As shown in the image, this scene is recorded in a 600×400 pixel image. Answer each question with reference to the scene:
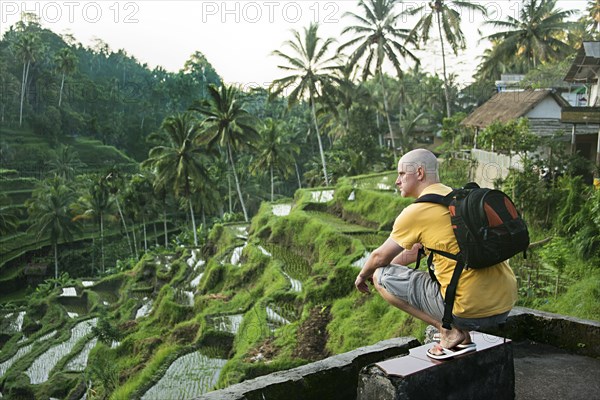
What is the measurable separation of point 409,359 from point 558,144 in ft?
40.6

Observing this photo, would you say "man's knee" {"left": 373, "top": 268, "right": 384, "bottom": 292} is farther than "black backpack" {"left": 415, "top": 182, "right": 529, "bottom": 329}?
Yes

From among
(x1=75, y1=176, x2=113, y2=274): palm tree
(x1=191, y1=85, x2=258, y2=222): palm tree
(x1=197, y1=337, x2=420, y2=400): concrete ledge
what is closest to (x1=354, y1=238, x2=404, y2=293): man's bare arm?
(x1=197, y1=337, x2=420, y2=400): concrete ledge

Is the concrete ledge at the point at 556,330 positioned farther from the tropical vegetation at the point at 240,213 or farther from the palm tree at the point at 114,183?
the palm tree at the point at 114,183

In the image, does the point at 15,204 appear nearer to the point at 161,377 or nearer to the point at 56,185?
the point at 56,185

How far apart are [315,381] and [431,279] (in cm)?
122

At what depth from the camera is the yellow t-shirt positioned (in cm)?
268

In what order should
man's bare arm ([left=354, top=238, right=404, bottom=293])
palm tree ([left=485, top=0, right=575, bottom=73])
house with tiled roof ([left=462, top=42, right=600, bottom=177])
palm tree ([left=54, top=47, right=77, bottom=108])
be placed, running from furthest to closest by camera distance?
1. palm tree ([left=54, top=47, right=77, bottom=108])
2. palm tree ([left=485, top=0, right=575, bottom=73])
3. house with tiled roof ([left=462, top=42, right=600, bottom=177])
4. man's bare arm ([left=354, top=238, right=404, bottom=293])

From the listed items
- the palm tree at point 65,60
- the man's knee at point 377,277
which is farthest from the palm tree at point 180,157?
the palm tree at point 65,60

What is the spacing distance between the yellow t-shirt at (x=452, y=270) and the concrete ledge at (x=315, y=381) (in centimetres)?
125

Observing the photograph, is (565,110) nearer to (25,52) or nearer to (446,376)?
(446,376)

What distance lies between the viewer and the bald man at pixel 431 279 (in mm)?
2686

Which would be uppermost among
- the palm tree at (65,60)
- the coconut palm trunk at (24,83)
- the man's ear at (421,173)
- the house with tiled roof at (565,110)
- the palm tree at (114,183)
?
the palm tree at (65,60)

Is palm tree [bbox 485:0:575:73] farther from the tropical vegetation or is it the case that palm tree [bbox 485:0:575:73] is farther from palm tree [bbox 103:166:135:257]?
palm tree [bbox 103:166:135:257]

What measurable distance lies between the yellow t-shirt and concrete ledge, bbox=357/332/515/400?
328 millimetres
